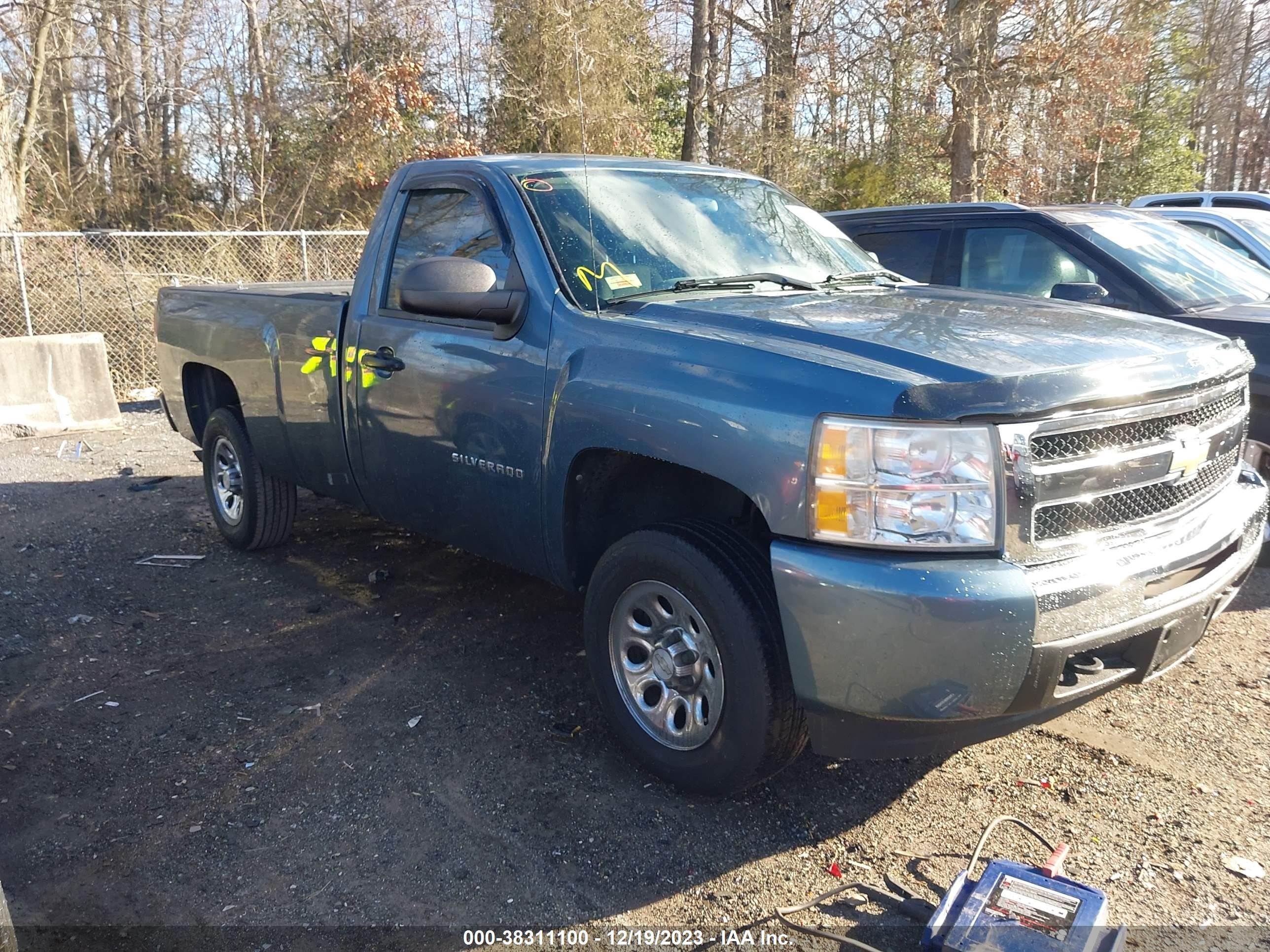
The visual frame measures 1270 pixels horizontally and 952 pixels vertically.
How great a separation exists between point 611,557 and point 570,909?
3.58ft

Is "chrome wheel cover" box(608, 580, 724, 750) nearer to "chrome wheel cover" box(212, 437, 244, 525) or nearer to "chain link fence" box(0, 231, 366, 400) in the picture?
"chrome wheel cover" box(212, 437, 244, 525)

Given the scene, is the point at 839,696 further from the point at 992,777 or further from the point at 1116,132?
the point at 1116,132

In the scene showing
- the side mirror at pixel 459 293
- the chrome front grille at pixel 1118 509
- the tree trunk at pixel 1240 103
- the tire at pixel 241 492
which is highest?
the tree trunk at pixel 1240 103

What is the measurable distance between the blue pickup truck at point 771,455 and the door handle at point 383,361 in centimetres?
1

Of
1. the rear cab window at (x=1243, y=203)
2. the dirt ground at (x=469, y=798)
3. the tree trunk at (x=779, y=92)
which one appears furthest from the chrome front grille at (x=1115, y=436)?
the tree trunk at (x=779, y=92)

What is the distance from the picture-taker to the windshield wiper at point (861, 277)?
419 centimetres

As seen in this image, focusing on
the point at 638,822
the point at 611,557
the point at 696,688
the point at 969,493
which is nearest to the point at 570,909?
the point at 638,822

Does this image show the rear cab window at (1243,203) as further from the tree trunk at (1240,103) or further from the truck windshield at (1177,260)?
the tree trunk at (1240,103)

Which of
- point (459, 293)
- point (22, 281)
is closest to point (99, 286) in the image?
point (22, 281)

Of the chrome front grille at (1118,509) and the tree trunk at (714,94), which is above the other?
the tree trunk at (714,94)

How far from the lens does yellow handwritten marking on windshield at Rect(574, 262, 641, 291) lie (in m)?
3.72

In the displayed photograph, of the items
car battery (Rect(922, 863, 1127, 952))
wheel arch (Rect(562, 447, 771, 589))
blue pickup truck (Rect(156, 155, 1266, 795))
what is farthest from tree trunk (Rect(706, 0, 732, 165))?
car battery (Rect(922, 863, 1127, 952))

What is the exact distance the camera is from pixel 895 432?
2.67 m

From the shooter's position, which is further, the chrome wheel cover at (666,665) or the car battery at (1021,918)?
the chrome wheel cover at (666,665)
